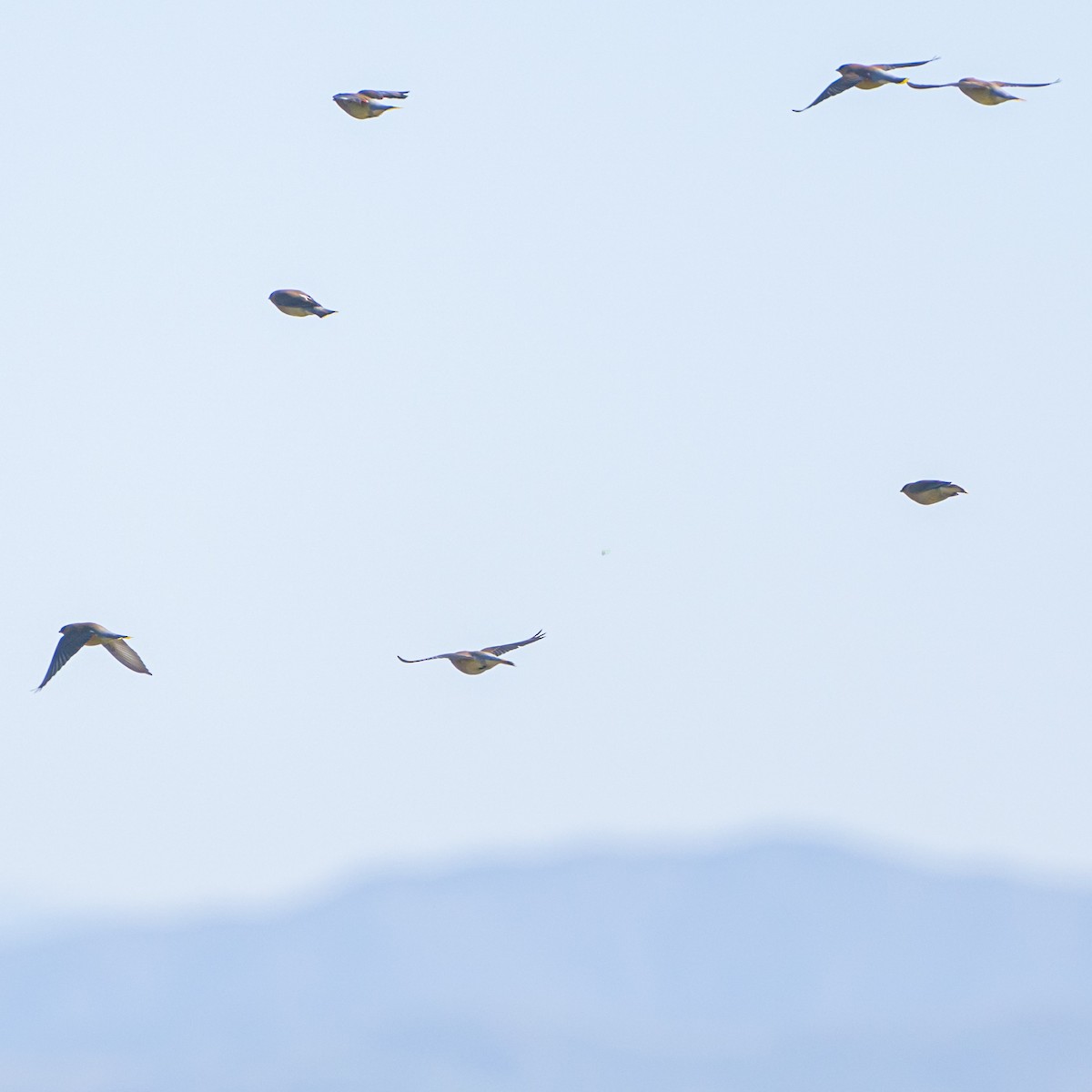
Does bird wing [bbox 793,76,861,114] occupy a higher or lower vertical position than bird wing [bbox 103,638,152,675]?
higher

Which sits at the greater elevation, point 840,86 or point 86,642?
point 840,86

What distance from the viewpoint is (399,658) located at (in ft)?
187

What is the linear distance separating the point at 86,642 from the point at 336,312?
1094 cm

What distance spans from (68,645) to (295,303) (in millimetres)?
10676

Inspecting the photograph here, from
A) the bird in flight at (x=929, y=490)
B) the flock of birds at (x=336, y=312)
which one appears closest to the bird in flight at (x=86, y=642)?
the flock of birds at (x=336, y=312)

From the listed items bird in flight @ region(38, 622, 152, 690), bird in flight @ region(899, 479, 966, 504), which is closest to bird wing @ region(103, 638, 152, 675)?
bird in flight @ region(38, 622, 152, 690)

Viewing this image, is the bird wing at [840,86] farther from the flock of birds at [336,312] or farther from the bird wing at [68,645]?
the bird wing at [68,645]

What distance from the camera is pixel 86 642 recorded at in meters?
63.2

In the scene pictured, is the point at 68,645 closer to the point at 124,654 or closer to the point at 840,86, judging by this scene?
the point at 124,654

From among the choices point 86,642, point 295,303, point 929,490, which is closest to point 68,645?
point 86,642

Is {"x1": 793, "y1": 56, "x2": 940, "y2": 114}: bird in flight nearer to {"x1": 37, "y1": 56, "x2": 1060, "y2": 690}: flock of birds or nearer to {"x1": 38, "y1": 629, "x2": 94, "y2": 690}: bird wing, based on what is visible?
{"x1": 37, "y1": 56, "x2": 1060, "y2": 690}: flock of birds

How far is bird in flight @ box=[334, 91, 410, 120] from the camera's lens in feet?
200

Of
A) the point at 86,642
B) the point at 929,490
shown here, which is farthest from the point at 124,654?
the point at 929,490

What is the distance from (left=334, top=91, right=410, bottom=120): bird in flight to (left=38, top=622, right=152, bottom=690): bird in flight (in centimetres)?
1443
